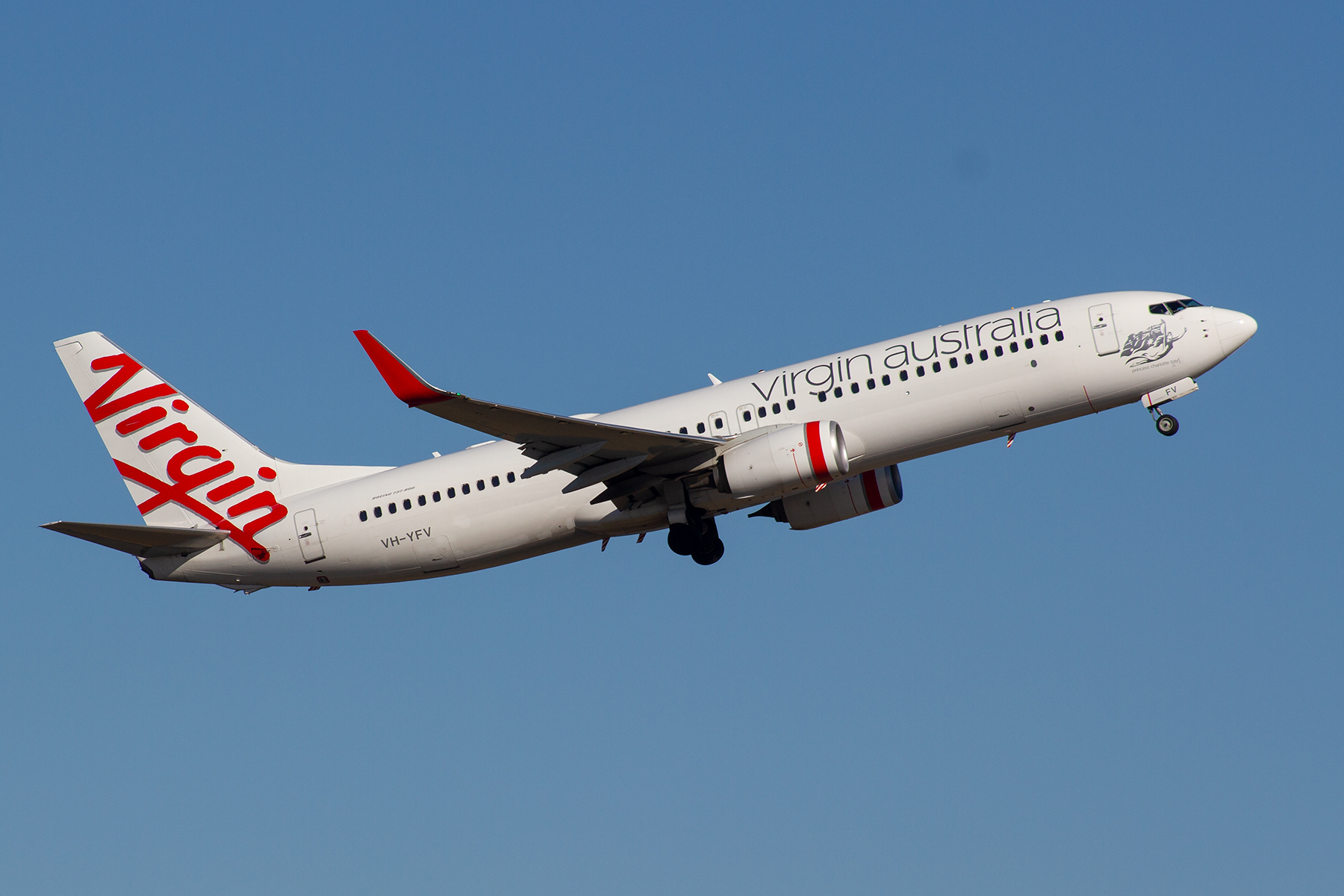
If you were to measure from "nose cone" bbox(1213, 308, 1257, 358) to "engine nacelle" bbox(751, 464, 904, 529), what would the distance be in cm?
953

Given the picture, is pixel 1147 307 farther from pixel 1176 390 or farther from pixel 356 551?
pixel 356 551

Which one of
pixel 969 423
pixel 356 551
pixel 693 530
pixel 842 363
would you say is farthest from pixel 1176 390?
pixel 356 551

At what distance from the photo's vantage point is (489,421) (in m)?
34.2

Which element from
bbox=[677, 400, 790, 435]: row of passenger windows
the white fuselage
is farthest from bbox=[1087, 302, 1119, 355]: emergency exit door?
bbox=[677, 400, 790, 435]: row of passenger windows

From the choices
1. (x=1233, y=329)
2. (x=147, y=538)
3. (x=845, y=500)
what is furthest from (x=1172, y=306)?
(x=147, y=538)

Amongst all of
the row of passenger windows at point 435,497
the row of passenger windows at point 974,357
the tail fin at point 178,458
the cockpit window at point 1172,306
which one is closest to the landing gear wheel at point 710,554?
the row of passenger windows at point 435,497

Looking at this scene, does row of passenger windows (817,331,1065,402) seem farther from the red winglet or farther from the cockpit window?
the red winglet

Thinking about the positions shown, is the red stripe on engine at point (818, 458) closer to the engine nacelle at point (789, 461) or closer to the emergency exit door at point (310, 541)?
the engine nacelle at point (789, 461)

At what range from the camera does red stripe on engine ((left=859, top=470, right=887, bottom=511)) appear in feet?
134

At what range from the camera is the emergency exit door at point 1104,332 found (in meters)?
36.9

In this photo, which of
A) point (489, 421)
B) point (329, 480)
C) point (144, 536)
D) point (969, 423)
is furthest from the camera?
point (329, 480)

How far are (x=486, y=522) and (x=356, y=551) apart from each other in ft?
13.1

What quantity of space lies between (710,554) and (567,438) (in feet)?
20.7

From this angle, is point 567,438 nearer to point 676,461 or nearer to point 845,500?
point 676,461
